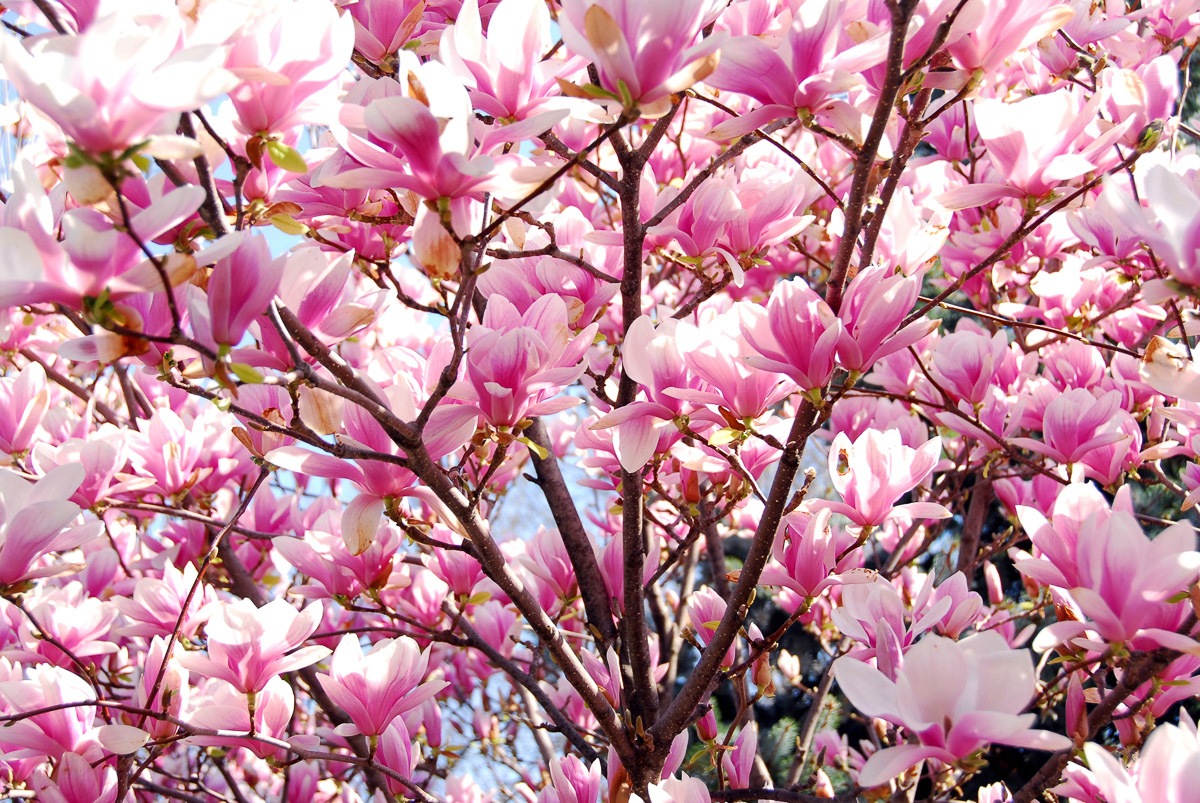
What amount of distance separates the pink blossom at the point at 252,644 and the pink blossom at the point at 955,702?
2.69 ft

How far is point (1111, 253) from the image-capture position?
1.55m

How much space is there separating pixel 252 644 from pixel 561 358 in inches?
24.4

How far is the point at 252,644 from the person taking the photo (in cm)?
129

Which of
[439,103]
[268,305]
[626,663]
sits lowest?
[626,663]

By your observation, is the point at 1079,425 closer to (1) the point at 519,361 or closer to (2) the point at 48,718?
(1) the point at 519,361

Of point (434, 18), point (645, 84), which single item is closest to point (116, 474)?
point (434, 18)

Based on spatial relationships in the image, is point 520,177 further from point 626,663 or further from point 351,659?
point 626,663

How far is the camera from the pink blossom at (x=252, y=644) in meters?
1.27

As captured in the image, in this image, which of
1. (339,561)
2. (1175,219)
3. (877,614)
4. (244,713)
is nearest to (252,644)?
(244,713)

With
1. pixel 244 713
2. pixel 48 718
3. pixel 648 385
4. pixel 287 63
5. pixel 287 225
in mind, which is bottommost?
pixel 48 718

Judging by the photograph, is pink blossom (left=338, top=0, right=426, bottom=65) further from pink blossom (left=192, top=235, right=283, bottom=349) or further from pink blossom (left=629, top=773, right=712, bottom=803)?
pink blossom (left=629, top=773, right=712, bottom=803)

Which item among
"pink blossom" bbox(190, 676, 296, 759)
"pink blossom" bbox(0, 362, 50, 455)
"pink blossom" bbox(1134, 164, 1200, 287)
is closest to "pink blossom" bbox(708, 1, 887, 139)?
"pink blossom" bbox(1134, 164, 1200, 287)

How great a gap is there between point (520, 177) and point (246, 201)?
1.85 ft

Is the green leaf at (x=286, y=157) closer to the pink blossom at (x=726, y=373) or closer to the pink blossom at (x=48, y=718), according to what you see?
the pink blossom at (x=726, y=373)
